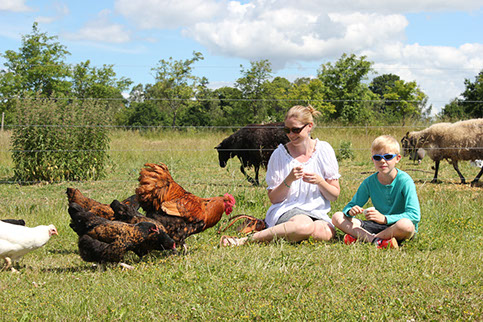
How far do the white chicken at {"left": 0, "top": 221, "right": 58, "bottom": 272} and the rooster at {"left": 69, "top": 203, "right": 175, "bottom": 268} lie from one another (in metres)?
0.38

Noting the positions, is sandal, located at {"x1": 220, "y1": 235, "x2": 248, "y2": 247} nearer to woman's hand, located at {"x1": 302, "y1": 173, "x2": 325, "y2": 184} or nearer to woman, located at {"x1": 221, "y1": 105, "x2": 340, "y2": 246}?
woman, located at {"x1": 221, "y1": 105, "x2": 340, "y2": 246}

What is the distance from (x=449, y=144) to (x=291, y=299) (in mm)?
8677

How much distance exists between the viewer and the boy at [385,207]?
182 inches

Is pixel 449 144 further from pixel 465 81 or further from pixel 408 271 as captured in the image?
pixel 465 81

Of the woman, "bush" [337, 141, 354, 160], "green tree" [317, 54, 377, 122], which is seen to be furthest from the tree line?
the woman

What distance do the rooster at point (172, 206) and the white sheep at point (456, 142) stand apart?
285 inches

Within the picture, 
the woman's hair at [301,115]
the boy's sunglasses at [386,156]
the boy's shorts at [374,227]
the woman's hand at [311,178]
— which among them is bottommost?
the boy's shorts at [374,227]

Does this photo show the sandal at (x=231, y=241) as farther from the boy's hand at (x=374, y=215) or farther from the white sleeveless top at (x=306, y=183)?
the boy's hand at (x=374, y=215)

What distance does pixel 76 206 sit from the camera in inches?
168

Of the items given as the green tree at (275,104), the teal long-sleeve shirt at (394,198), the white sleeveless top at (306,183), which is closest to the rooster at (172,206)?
the white sleeveless top at (306,183)

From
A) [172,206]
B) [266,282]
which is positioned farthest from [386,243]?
[172,206]

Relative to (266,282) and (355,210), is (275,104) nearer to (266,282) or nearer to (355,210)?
(355,210)

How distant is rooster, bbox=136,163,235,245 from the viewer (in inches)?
181

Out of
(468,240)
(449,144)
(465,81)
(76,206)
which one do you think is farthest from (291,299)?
(465,81)
